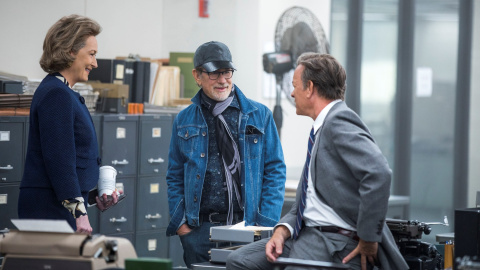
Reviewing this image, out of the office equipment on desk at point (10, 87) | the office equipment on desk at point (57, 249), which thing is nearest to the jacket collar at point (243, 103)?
the office equipment on desk at point (57, 249)

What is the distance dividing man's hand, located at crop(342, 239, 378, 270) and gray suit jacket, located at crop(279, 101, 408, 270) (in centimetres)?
4

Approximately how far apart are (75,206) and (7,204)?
227cm

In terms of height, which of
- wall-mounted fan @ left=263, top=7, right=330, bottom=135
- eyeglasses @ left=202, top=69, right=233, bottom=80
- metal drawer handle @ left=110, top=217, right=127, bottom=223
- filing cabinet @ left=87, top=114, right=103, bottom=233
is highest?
wall-mounted fan @ left=263, top=7, right=330, bottom=135

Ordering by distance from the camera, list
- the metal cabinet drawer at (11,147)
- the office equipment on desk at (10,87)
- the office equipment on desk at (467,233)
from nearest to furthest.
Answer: the office equipment on desk at (467,233) → the metal cabinet drawer at (11,147) → the office equipment on desk at (10,87)

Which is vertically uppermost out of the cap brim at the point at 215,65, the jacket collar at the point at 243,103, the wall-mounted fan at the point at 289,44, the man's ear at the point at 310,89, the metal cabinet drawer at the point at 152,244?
the wall-mounted fan at the point at 289,44

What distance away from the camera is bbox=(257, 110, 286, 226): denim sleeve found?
11.4 ft

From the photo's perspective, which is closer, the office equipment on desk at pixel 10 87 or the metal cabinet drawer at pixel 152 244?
the office equipment on desk at pixel 10 87

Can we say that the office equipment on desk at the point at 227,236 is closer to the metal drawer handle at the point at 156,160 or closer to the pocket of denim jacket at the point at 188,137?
the pocket of denim jacket at the point at 188,137

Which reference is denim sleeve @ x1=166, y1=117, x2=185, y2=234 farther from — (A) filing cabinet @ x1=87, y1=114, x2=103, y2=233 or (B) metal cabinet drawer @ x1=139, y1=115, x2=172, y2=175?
(B) metal cabinet drawer @ x1=139, y1=115, x2=172, y2=175

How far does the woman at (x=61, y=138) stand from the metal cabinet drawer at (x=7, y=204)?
2.14 m

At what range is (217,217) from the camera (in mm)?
3432

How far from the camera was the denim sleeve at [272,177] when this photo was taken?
11.4 ft

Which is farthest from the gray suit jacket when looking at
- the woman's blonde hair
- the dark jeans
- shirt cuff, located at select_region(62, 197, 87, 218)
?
the woman's blonde hair

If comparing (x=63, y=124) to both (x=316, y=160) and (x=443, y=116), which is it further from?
(x=443, y=116)
